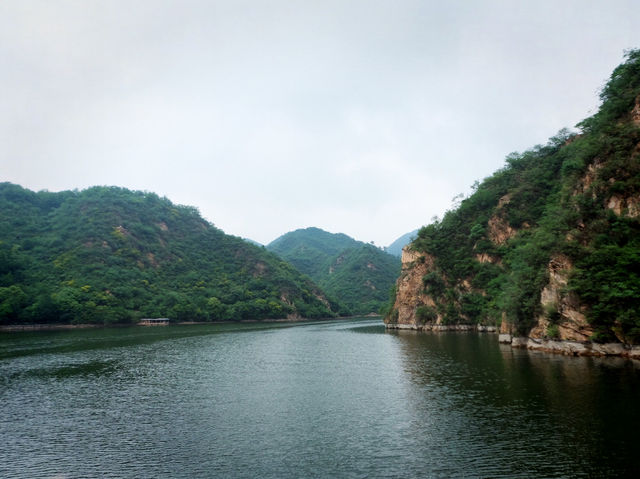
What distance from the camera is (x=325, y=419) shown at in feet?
81.1

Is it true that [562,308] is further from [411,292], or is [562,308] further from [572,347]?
[411,292]

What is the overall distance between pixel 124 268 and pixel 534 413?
133 metres

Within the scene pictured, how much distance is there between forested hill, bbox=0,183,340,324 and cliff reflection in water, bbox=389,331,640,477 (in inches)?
3748

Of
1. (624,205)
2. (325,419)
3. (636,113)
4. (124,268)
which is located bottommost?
(325,419)

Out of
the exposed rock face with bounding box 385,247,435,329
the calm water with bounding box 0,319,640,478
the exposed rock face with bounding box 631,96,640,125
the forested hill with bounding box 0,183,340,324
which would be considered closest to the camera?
the calm water with bounding box 0,319,640,478

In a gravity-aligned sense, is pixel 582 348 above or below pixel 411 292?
below

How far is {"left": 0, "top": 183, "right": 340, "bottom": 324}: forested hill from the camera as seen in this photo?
105 meters

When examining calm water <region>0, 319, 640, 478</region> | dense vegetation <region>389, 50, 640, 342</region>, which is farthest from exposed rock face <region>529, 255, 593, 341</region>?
calm water <region>0, 319, 640, 478</region>

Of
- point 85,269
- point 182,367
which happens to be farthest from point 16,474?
point 85,269

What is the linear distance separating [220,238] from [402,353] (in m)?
151

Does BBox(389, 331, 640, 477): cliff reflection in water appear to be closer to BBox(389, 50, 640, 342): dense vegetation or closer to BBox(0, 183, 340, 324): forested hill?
BBox(389, 50, 640, 342): dense vegetation

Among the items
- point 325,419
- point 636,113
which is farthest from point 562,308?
point 325,419

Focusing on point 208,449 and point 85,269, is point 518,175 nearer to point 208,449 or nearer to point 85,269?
point 208,449

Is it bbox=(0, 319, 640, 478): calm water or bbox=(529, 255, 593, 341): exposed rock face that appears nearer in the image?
bbox=(0, 319, 640, 478): calm water
